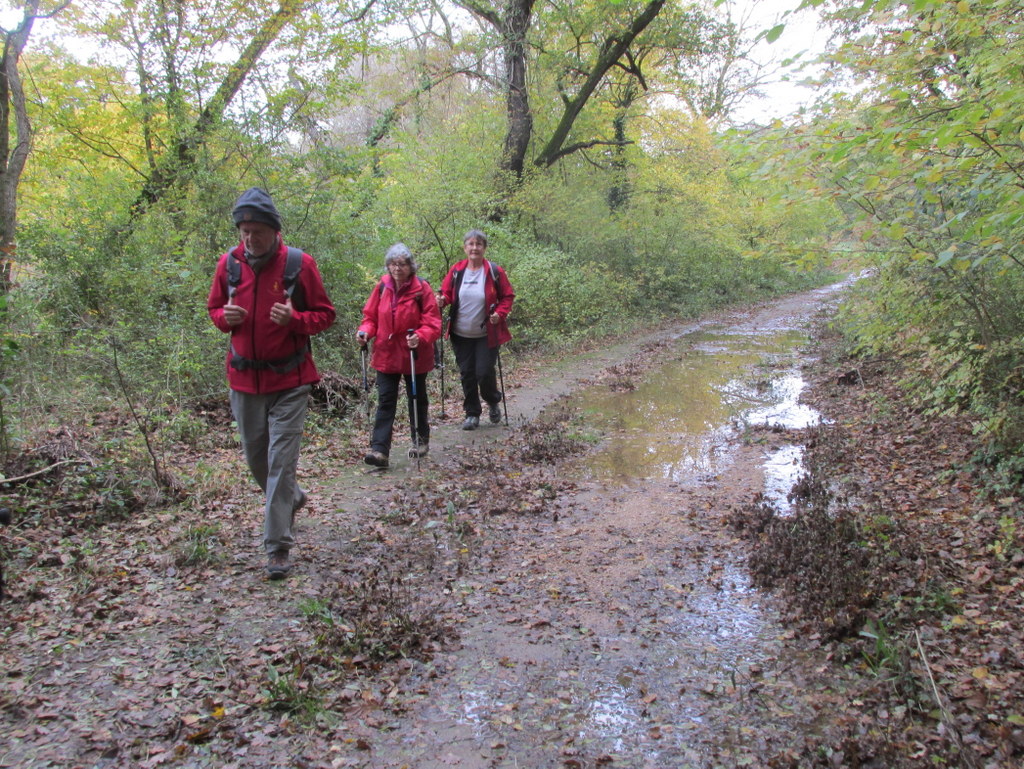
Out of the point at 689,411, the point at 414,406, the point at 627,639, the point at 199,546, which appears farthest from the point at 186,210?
the point at 627,639

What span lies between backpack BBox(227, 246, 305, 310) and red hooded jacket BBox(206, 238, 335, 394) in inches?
0.8

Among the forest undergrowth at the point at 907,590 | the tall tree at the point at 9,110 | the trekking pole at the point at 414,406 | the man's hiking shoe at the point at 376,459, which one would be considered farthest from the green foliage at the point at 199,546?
the forest undergrowth at the point at 907,590

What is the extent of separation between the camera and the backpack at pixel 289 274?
15.2 feet

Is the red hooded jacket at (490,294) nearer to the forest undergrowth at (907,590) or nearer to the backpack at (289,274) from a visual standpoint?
the backpack at (289,274)

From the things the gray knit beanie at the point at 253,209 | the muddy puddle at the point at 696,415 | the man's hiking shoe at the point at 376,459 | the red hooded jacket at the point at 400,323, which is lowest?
the muddy puddle at the point at 696,415

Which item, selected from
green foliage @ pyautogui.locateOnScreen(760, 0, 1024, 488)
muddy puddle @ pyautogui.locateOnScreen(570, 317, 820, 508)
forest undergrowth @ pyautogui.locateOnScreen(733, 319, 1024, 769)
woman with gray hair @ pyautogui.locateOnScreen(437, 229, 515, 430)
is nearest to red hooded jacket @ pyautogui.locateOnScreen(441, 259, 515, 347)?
woman with gray hair @ pyautogui.locateOnScreen(437, 229, 515, 430)

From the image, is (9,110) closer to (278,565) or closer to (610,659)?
(278,565)

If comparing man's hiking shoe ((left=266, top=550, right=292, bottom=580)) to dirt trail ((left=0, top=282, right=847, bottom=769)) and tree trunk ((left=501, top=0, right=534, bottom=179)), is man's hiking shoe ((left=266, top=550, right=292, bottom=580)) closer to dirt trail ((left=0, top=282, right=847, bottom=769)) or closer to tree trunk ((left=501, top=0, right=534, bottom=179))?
dirt trail ((left=0, top=282, right=847, bottom=769))

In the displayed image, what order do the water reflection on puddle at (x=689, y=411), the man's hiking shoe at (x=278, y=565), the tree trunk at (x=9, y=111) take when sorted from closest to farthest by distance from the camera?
the man's hiking shoe at (x=278, y=565) → the tree trunk at (x=9, y=111) → the water reflection on puddle at (x=689, y=411)

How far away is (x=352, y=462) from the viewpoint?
7340 mm

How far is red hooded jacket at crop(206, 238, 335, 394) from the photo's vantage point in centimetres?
460

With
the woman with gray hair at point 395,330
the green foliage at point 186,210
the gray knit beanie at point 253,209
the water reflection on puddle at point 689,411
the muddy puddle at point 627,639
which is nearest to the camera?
the muddy puddle at point 627,639

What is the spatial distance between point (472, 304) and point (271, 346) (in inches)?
157

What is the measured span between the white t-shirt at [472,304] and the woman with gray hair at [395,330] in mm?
1242
